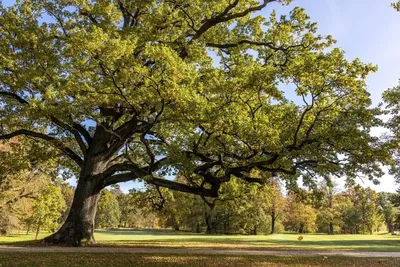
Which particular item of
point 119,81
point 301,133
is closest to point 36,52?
point 119,81

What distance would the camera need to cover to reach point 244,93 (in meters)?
13.3

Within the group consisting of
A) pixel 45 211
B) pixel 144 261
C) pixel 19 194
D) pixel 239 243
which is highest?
pixel 19 194

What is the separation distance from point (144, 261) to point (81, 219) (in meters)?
6.23

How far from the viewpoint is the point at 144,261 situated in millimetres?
11445

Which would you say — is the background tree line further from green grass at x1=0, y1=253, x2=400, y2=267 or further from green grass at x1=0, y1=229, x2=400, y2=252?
green grass at x1=0, y1=253, x2=400, y2=267

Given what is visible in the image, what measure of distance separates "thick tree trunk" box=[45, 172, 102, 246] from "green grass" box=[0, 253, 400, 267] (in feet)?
13.0

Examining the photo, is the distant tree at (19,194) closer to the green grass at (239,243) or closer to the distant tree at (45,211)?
the distant tree at (45,211)

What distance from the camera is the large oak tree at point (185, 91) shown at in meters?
11.6

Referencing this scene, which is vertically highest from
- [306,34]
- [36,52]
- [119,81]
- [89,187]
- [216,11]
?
[216,11]

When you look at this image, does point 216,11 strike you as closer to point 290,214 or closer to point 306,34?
point 306,34

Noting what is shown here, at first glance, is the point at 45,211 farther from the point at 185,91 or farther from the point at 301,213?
the point at 301,213

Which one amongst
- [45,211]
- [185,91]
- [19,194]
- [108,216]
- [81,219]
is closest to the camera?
[185,91]

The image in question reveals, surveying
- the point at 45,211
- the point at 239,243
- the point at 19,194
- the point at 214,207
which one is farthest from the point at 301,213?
the point at 19,194

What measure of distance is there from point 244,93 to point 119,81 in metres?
4.89
